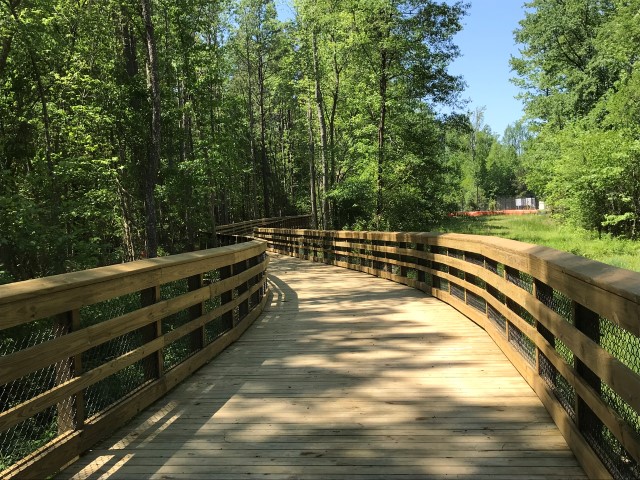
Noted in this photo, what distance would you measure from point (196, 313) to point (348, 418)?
2.11 meters

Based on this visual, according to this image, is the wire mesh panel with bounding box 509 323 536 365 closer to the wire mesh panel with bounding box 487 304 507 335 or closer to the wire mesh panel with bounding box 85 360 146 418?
the wire mesh panel with bounding box 487 304 507 335

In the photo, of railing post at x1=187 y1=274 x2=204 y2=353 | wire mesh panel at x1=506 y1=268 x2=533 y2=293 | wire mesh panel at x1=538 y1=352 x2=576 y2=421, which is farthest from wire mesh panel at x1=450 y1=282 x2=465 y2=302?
railing post at x1=187 y1=274 x2=204 y2=353

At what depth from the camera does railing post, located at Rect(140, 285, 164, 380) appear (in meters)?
3.97

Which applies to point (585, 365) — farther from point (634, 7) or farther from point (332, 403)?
point (634, 7)

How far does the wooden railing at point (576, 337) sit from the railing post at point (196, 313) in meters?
2.97

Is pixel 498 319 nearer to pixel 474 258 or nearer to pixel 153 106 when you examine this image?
pixel 474 258

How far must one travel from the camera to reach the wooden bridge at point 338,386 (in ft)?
8.63

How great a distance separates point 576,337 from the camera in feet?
9.29

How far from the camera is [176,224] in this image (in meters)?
26.0

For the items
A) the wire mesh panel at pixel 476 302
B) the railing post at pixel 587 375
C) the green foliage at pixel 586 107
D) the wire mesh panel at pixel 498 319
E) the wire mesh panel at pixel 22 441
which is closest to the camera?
the railing post at pixel 587 375

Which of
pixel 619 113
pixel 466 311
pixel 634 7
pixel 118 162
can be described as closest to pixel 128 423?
pixel 466 311

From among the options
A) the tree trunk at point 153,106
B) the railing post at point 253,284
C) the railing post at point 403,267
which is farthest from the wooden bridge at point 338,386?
the tree trunk at point 153,106

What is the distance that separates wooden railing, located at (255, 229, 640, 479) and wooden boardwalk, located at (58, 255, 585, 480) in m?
0.18

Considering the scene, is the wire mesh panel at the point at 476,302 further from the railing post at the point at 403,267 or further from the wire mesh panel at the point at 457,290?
the railing post at the point at 403,267
